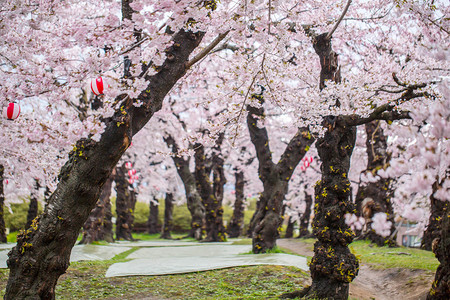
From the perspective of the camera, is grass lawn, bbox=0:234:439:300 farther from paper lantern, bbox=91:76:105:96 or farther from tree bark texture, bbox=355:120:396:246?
tree bark texture, bbox=355:120:396:246

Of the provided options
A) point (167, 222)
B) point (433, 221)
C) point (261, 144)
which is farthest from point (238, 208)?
point (433, 221)

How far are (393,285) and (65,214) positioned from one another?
629cm

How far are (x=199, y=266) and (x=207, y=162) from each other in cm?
1094

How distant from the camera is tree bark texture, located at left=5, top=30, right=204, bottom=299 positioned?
3.98m

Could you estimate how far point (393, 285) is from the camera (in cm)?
709

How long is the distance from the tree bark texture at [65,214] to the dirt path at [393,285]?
14.4ft

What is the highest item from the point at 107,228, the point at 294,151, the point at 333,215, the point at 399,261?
the point at 294,151

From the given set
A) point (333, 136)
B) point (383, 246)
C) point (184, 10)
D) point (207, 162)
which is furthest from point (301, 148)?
point (207, 162)

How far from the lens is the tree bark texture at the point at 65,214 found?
3984 mm

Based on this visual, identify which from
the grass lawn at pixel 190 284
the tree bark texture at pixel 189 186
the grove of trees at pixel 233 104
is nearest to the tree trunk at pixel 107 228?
the tree bark texture at pixel 189 186

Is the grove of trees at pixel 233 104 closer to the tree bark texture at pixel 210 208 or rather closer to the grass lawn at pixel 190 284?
the grass lawn at pixel 190 284

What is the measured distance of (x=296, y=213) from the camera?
25.3 m

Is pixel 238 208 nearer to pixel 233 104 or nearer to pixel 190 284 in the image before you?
pixel 190 284

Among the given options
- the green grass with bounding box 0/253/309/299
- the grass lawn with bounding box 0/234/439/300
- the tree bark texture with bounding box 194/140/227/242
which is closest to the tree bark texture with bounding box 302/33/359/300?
the grass lawn with bounding box 0/234/439/300
